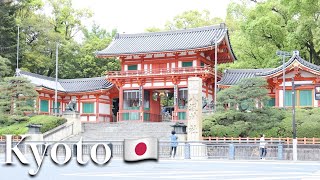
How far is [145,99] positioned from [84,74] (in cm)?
1364

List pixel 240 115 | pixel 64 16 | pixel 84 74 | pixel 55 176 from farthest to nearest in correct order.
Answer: pixel 64 16, pixel 84 74, pixel 240 115, pixel 55 176

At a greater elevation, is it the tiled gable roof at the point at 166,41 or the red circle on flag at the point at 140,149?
the tiled gable roof at the point at 166,41

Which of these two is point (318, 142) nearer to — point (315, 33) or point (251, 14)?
point (315, 33)

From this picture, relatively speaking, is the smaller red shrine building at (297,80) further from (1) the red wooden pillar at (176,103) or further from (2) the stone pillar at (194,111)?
(2) the stone pillar at (194,111)

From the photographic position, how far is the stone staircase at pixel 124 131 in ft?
124

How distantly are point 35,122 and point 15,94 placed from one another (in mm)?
Result: 4310

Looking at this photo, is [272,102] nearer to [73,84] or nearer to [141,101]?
[141,101]

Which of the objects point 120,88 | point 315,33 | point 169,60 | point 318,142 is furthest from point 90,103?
point 318,142

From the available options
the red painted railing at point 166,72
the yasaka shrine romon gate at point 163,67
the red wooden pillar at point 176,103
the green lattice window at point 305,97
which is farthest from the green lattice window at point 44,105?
the green lattice window at point 305,97

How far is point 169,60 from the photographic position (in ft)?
152

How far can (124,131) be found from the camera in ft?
131

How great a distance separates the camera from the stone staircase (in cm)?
3794

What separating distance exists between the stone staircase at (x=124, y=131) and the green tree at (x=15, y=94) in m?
5.31

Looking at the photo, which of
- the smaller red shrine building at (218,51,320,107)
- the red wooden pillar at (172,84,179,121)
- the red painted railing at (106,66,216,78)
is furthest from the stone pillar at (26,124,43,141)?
the smaller red shrine building at (218,51,320,107)
